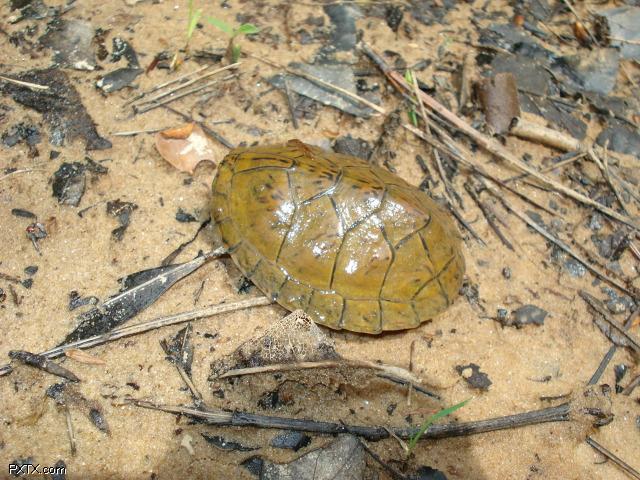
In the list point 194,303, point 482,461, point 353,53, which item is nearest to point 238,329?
point 194,303

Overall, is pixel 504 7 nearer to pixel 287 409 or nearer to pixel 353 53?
pixel 353 53

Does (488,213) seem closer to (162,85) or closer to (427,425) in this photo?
(427,425)

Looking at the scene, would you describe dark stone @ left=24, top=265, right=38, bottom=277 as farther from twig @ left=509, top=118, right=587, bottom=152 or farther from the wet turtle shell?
twig @ left=509, top=118, right=587, bottom=152

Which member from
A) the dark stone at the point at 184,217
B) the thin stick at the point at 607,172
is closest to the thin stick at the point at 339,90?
the dark stone at the point at 184,217

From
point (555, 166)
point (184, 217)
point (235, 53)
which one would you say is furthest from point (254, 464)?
point (555, 166)

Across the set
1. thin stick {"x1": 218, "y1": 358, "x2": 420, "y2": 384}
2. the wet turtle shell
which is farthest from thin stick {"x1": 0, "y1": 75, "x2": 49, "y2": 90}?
thin stick {"x1": 218, "y1": 358, "x2": 420, "y2": 384}

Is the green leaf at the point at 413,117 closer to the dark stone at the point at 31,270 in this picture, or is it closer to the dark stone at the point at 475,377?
the dark stone at the point at 475,377
